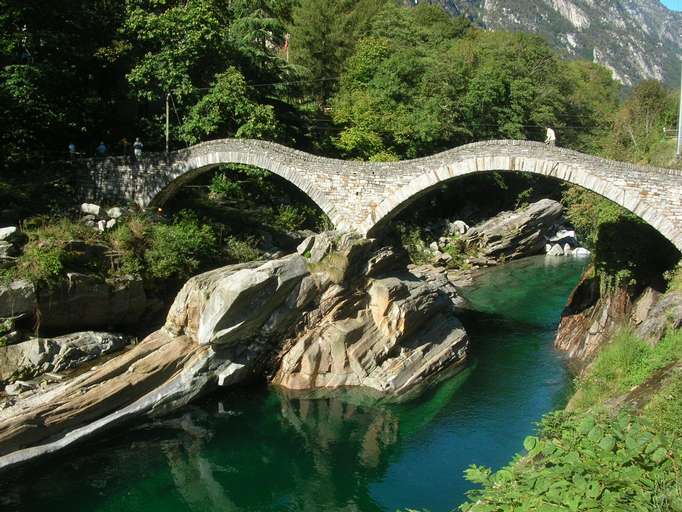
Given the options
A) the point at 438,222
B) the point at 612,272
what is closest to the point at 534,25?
the point at 438,222

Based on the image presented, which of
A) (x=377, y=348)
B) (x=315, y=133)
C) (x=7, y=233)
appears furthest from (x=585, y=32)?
(x=7, y=233)

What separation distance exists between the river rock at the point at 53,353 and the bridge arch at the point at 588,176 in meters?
8.53

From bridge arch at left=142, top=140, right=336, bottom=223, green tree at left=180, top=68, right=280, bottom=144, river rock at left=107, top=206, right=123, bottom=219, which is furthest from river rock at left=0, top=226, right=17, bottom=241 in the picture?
green tree at left=180, top=68, right=280, bottom=144

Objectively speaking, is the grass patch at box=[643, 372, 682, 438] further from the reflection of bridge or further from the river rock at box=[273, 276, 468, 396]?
the river rock at box=[273, 276, 468, 396]

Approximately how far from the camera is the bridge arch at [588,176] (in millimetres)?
14242

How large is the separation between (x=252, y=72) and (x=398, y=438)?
17.6 m

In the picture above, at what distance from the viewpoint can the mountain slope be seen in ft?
469

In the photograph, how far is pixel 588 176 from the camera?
590 inches

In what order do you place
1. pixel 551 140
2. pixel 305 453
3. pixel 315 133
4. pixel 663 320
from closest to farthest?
pixel 663 320 < pixel 305 453 < pixel 551 140 < pixel 315 133

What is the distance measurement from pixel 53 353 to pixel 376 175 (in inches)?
376

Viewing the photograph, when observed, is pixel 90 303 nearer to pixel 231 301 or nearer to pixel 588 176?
pixel 231 301

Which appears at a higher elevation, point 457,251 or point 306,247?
point 306,247

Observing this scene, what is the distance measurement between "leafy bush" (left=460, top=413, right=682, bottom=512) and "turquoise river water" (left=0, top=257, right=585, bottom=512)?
6.37 meters

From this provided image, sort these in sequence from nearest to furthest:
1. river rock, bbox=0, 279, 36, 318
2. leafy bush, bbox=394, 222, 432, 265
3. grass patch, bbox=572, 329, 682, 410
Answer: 1. grass patch, bbox=572, 329, 682, 410
2. river rock, bbox=0, 279, 36, 318
3. leafy bush, bbox=394, 222, 432, 265
